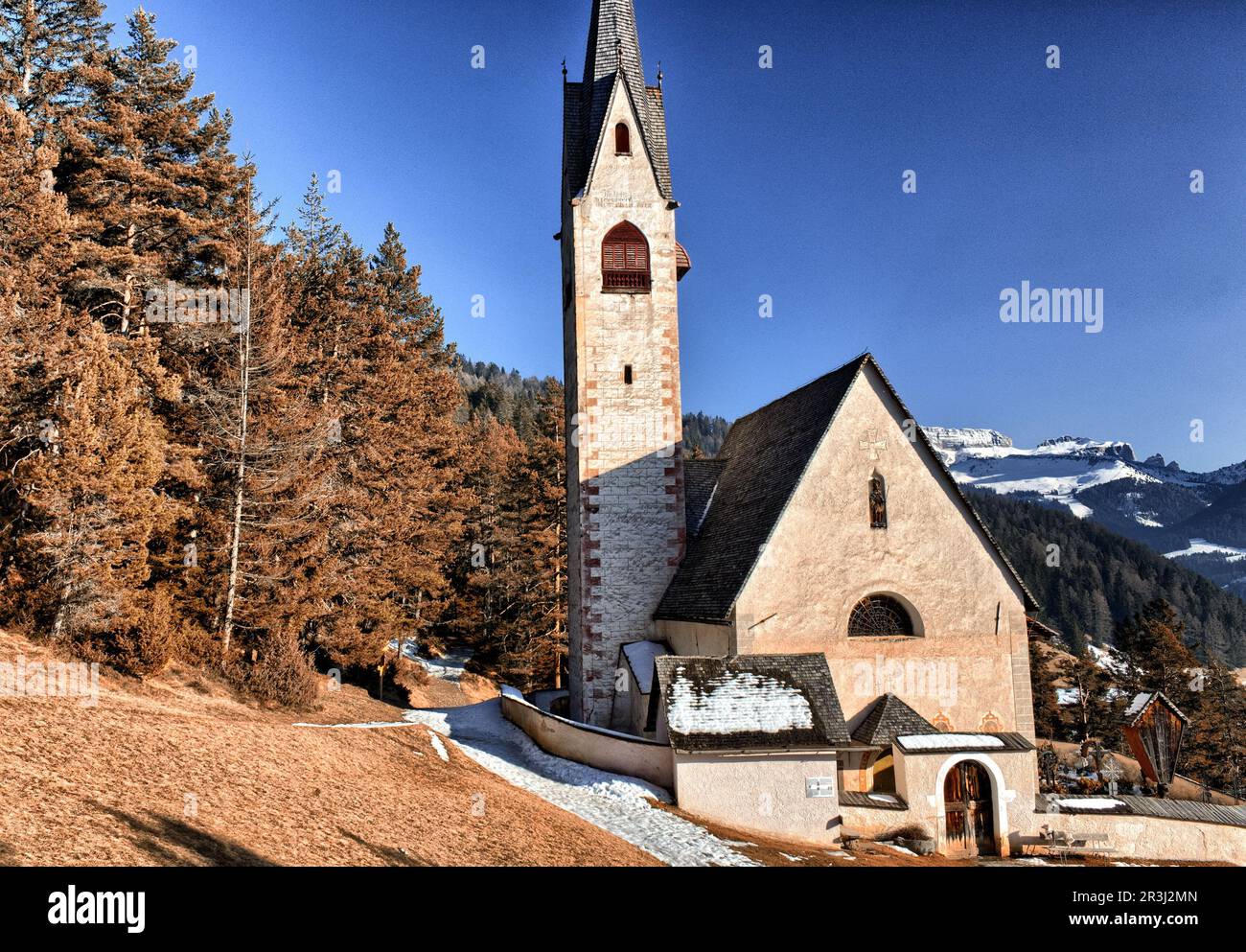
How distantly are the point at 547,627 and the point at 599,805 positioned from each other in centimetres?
2385

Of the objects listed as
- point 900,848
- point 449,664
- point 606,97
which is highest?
point 606,97

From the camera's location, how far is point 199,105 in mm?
27250

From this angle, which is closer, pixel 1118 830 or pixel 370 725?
pixel 1118 830

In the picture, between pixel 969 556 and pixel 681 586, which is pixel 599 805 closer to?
pixel 681 586

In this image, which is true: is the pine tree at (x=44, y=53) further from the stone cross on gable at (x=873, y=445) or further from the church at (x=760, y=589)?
the stone cross on gable at (x=873, y=445)

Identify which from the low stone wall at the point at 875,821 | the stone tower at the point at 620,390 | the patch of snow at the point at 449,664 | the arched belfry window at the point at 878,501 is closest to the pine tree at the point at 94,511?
the stone tower at the point at 620,390

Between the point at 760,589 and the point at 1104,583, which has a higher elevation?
the point at 760,589

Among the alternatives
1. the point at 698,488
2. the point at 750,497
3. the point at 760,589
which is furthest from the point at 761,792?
the point at 698,488

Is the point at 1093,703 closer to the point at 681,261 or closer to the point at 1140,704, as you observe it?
the point at 1140,704

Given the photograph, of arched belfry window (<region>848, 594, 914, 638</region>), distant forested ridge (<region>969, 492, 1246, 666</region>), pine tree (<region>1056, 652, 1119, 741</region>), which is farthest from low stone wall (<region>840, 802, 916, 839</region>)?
distant forested ridge (<region>969, 492, 1246, 666</region>)

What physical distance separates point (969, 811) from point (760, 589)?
21.1 feet

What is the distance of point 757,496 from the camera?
72.9 feet

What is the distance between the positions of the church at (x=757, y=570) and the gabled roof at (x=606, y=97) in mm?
89
